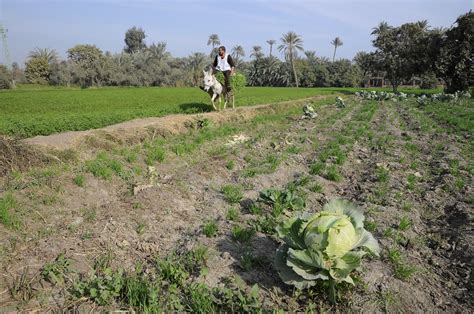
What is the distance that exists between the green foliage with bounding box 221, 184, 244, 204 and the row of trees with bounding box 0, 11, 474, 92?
3604 centimetres

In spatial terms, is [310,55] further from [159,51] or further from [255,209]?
[255,209]

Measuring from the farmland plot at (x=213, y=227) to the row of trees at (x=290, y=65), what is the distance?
32430 millimetres

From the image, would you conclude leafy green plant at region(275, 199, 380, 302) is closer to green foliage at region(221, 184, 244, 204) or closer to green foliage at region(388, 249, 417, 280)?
green foliage at region(388, 249, 417, 280)

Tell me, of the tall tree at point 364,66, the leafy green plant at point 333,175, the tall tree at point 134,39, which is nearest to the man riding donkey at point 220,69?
the leafy green plant at point 333,175

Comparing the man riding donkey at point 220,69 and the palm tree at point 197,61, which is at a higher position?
the palm tree at point 197,61

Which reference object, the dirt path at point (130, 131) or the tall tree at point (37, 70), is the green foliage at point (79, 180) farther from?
the tall tree at point (37, 70)

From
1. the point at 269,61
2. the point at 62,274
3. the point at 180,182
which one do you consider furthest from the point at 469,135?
the point at 269,61

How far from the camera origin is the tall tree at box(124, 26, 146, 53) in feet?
326

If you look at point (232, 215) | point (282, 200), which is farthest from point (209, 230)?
point (282, 200)

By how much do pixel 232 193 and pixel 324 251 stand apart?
8.25 feet

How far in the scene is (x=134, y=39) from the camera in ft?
328

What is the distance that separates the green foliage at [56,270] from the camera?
298 cm

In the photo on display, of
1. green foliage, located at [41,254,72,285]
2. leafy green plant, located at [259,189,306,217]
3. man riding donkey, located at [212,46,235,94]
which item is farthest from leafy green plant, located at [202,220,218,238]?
man riding donkey, located at [212,46,235,94]

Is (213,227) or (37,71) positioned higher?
(37,71)
